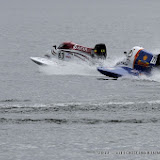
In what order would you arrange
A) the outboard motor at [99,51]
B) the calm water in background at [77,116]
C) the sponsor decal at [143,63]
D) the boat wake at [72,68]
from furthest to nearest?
the outboard motor at [99,51]
the boat wake at [72,68]
the sponsor decal at [143,63]
the calm water in background at [77,116]

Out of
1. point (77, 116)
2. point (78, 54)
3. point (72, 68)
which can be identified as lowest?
point (77, 116)

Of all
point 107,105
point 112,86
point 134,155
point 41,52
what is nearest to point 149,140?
point 134,155

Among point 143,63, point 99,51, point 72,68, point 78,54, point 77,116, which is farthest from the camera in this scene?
point 78,54

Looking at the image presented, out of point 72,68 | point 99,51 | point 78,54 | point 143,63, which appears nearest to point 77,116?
point 143,63

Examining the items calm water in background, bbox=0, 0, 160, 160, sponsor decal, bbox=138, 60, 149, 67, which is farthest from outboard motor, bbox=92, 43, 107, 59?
sponsor decal, bbox=138, 60, 149, 67

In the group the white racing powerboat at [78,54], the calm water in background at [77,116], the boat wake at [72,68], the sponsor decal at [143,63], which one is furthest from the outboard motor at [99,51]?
the sponsor decal at [143,63]

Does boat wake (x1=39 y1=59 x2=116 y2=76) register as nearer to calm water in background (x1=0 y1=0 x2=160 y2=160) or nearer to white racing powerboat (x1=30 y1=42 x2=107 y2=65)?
calm water in background (x1=0 y1=0 x2=160 y2=160)

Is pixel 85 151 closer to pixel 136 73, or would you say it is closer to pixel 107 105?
pixel 107 105

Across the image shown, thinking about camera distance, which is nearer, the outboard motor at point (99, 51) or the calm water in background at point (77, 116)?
the calm water in background at point (77, 116)

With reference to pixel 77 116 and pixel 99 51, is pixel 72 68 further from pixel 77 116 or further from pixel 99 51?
pixel 77 116

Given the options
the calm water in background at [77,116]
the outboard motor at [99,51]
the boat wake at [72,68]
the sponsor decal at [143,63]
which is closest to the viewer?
the calm water in background at [77,116]

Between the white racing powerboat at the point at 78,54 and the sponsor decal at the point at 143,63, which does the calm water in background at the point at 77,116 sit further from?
the white racing powerboat at the point at 78,54

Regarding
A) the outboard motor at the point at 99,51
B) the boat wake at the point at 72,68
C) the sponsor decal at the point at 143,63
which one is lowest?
the boat wake at the point at 72,68

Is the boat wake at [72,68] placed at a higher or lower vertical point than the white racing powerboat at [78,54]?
lower
